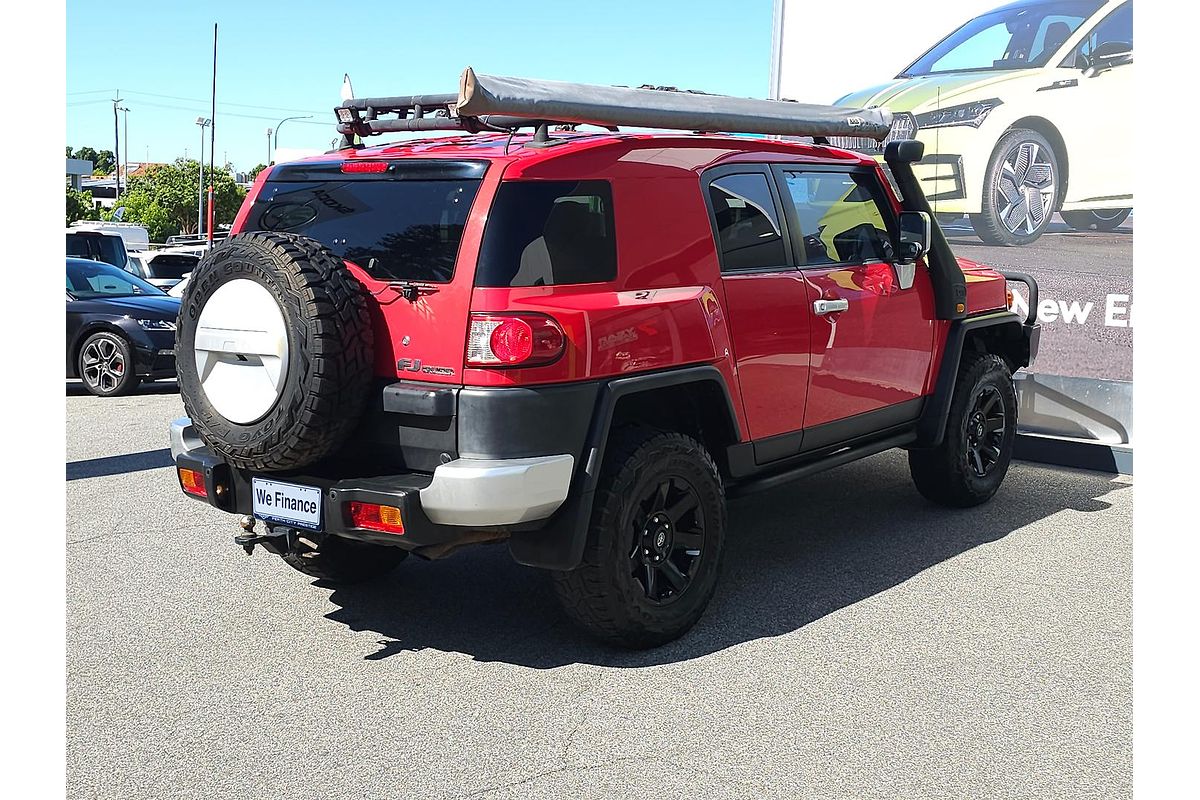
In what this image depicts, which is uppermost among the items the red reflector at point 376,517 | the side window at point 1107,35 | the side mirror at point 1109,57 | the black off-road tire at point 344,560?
the side window at point 1107,35

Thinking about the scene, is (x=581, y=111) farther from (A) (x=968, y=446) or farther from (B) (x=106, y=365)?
(B) (x=106, y=365)

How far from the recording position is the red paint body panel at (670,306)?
4.13m

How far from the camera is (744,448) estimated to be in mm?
5035

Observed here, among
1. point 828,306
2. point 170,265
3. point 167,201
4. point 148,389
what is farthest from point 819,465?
point 167,201

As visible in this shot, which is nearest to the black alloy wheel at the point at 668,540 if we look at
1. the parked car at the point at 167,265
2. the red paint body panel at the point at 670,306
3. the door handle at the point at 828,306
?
the red paint body panel at the point at 670,306

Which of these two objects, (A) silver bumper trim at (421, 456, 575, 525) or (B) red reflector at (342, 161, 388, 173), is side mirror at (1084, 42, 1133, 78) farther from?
(A) silver bumper trim at (421, 456, 575, 525)

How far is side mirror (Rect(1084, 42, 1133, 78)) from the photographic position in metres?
7.93

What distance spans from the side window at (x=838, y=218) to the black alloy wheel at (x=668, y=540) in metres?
1.40

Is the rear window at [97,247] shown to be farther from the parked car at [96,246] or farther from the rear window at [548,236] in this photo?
the rear window at [548,236]

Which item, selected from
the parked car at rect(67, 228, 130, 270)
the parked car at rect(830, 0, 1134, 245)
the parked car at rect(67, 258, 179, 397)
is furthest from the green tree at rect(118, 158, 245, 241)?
the parked car at rect(830, 0, 1134, 245)

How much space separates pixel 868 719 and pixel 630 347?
5.06ft

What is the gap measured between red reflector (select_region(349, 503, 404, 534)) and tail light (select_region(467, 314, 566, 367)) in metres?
0.58

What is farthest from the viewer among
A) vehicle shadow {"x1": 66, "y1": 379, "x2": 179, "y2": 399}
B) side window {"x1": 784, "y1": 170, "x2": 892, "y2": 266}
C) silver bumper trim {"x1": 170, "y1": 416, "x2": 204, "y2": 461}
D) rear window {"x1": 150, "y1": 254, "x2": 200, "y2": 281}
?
rear window {"x1": 150, "y1": 254, "x2": 200, "y2": 281}

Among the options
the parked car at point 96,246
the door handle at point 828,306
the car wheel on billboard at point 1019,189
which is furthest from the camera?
the parked car at point 96,246
